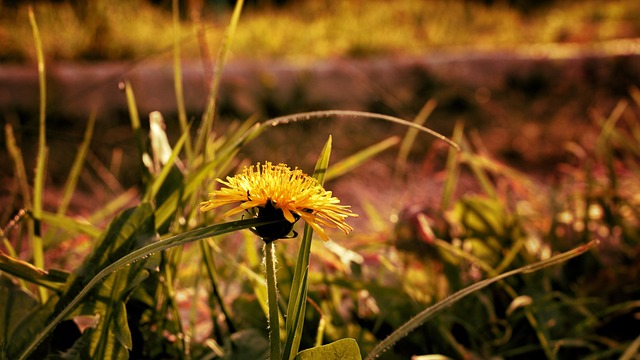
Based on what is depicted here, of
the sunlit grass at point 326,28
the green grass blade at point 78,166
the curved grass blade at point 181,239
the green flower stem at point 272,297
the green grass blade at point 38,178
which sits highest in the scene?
the sunlit grass at point 326,28

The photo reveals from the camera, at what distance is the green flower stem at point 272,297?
71 cm

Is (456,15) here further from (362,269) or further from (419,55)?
(362,269)

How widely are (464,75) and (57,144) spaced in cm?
187

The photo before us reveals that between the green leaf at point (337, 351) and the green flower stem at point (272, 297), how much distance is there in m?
0.04

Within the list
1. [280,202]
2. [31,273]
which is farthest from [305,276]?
[31,273]

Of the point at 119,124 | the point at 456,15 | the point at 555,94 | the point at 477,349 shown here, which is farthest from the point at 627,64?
the point at 477,349

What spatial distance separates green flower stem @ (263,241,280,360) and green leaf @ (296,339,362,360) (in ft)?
0.13

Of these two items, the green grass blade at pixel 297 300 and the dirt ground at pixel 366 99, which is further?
the dirt ground at pixel 366 99

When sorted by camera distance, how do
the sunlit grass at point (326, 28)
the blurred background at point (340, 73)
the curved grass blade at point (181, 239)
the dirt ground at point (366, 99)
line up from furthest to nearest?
the sunlit grass at point (326, 28), the blurred background at point (340, 73), the dirt ground at point (366, 99), the curved grass blade at point (181, 239)

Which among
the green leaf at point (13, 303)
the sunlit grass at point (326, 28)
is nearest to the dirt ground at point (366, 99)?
the sunlit grass at point (326, 28)

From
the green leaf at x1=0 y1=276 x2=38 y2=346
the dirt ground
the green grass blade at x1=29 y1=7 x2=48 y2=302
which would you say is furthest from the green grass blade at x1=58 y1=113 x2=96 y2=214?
the dirt ground

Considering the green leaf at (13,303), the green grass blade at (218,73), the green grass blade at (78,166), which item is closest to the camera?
the green leaf at (13,303)

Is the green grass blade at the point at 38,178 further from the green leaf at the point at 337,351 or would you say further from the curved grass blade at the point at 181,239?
the green leaf at the point at 337,351

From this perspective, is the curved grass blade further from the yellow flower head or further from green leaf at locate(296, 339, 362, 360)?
green leaf at locate(296, 339, 362, 360)
